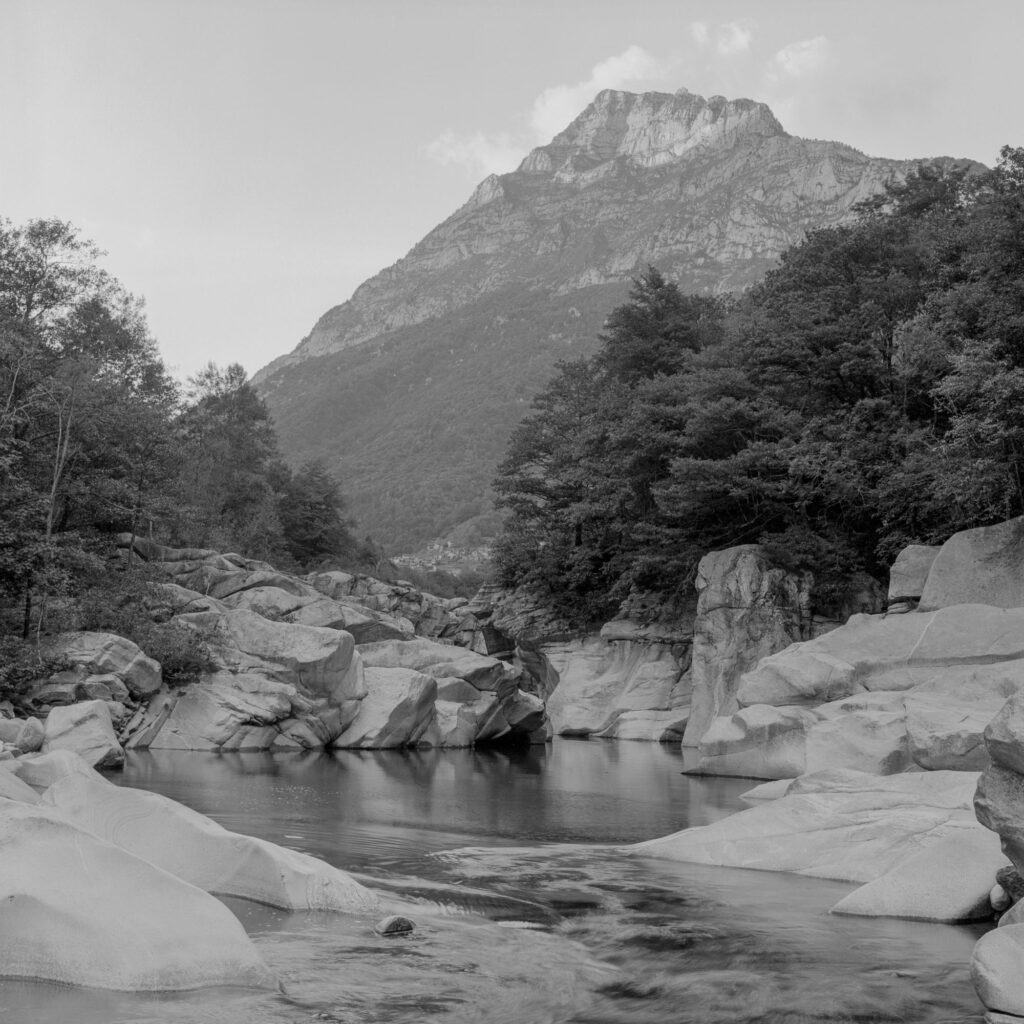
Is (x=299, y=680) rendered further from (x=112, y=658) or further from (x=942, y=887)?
(x=942, y=887)

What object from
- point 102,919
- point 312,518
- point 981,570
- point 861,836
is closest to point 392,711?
point 981,570

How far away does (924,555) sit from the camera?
87.4ft

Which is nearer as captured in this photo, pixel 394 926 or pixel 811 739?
pixel 394 926

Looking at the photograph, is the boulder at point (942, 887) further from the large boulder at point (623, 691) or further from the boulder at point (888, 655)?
the large boulder at point (623, 691)

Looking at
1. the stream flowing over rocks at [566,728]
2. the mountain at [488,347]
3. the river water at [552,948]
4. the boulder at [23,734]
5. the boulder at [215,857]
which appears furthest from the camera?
the mountain at [488,347]

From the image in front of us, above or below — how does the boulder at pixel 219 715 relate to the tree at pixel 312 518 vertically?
below

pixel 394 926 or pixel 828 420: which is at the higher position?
pixel 828 420

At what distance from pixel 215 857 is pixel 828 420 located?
28.8m

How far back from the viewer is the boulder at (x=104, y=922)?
20.8 ft

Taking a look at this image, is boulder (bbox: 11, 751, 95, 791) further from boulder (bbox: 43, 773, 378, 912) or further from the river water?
boulder (bbox: 43, 773, 378, 912)

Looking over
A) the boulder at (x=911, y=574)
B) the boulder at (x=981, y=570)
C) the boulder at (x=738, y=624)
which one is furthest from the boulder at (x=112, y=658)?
the boulder at (x=981, y=570)

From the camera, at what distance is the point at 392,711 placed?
3183 cm

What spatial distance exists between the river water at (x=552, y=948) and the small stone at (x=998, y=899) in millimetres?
497

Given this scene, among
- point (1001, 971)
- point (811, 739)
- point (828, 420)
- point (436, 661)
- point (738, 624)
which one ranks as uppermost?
point (828, 420)
